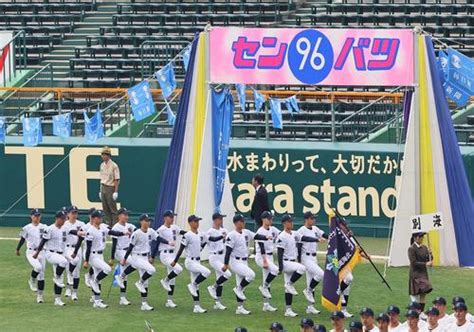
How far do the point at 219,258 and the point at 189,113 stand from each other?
4.23 metres

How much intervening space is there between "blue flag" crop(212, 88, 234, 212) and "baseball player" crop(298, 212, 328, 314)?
12.2 ft

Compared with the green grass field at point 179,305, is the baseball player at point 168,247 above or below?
above

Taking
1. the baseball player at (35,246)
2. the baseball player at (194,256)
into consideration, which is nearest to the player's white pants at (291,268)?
the baseball player at (194,256)

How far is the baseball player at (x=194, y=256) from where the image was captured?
82.2 ft

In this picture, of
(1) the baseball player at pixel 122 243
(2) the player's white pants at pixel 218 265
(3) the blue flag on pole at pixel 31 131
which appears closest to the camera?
(2) the player's white pants at pixel 218 265

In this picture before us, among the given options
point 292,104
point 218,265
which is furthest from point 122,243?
point 292,104

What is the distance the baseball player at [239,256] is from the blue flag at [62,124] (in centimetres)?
730

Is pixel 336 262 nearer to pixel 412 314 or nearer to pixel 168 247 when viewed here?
pixel 168 247

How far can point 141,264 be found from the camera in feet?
83.0

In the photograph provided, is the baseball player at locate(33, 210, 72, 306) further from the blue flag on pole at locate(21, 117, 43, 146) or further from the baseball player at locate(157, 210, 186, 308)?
the blue flag on pole at locate(21, 117, 43, 146)

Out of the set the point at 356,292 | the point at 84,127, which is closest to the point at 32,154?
the point at 84,127

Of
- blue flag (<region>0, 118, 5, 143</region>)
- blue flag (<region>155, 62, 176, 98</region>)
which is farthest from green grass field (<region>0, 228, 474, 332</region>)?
blue flag (<region>0, 118, 5, 143</region>)

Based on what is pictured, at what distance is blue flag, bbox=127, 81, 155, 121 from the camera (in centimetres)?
3033

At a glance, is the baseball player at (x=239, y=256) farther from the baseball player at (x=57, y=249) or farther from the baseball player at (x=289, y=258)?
the baseball player at (x=57, y=249)
